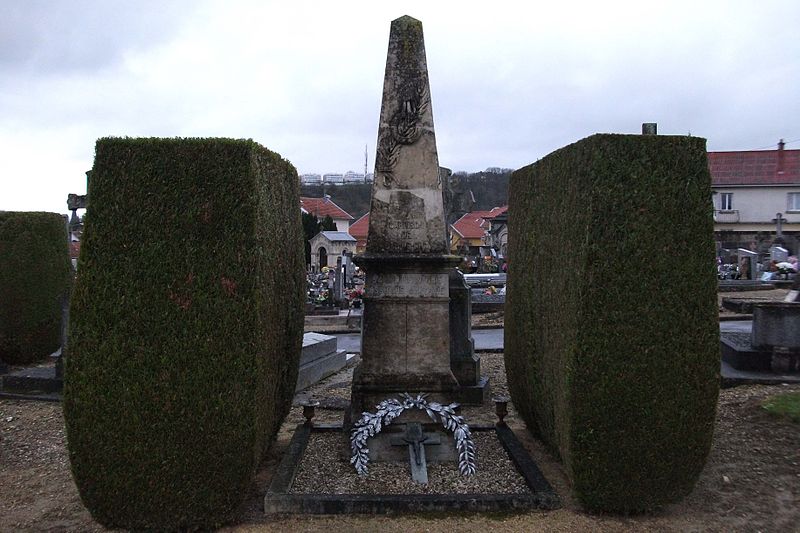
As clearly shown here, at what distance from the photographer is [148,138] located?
4273 millimetres

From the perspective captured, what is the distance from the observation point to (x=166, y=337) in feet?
13.4

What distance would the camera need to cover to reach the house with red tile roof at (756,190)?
3441 centimetres

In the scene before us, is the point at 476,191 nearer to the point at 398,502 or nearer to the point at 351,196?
the point at 351,196

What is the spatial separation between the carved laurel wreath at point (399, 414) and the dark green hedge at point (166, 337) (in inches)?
50.7

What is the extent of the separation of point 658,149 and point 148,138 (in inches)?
142

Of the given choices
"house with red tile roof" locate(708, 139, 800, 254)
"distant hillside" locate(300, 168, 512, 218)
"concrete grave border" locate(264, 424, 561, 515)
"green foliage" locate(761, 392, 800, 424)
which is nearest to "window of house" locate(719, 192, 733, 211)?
"house with red tile roof" locate(708, 139, 800, 254)

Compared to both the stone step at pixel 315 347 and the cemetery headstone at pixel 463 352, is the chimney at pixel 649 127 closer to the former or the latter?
the cemetery headstone at pixel 463 352

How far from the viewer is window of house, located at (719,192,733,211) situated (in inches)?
1393

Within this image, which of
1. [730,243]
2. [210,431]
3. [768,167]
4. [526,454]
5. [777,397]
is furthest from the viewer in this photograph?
[768,167]

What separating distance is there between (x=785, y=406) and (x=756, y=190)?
33757 mm

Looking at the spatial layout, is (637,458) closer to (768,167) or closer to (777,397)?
(777,397)

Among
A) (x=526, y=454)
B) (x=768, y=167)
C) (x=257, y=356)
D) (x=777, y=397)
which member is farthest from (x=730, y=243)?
(x=257, y=356)

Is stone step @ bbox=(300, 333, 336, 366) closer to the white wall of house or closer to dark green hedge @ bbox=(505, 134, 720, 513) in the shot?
dark green hedge @ bbox=(505, 134, 720, 513)

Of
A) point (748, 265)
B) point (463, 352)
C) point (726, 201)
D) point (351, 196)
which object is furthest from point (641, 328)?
point (351, 196)
